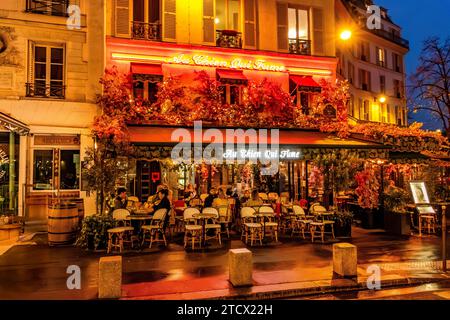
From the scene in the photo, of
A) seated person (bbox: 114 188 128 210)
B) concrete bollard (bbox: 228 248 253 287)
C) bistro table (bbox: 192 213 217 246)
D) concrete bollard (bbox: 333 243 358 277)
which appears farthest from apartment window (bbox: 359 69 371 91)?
concrete bollard (bbox: 228 248 253 287)

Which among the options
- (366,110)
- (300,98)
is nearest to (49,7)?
(300,98)

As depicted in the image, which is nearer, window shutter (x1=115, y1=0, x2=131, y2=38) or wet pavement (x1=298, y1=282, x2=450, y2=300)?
wet pavement (x1=298, y1=282, x2=450, y2=300)

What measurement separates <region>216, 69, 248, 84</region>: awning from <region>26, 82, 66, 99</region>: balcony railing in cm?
525

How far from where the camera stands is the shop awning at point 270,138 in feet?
34.1

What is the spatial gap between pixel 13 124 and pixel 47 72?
3059 millimetres

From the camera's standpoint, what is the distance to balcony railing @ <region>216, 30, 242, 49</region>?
14320 millimetres

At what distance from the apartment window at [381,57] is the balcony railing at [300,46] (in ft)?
49.2

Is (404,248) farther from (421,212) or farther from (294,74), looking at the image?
(294,74)

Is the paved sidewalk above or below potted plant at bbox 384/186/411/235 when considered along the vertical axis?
below

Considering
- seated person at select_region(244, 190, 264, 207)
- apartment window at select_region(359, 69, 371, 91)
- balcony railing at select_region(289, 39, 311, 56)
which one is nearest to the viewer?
seated person at select_region(244, 190, 264, 207)

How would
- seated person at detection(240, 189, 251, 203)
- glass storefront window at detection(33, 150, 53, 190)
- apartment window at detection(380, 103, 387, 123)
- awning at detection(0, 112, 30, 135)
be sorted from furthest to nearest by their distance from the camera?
apartment window at detection(380, 103, 387, 123) < seated person at detection(240, 189, 251, 203) < glass storefront window at detection(33, 150, 53, 190) < awning at detection(0, 112, 30, 135)

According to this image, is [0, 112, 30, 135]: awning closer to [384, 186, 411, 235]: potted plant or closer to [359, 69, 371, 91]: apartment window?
[384, 186, 411, 235]: potted plant

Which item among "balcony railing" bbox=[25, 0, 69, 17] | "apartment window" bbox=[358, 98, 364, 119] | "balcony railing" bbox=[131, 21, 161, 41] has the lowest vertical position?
"apartment window" bbox=[358, 98, 364, 119]
